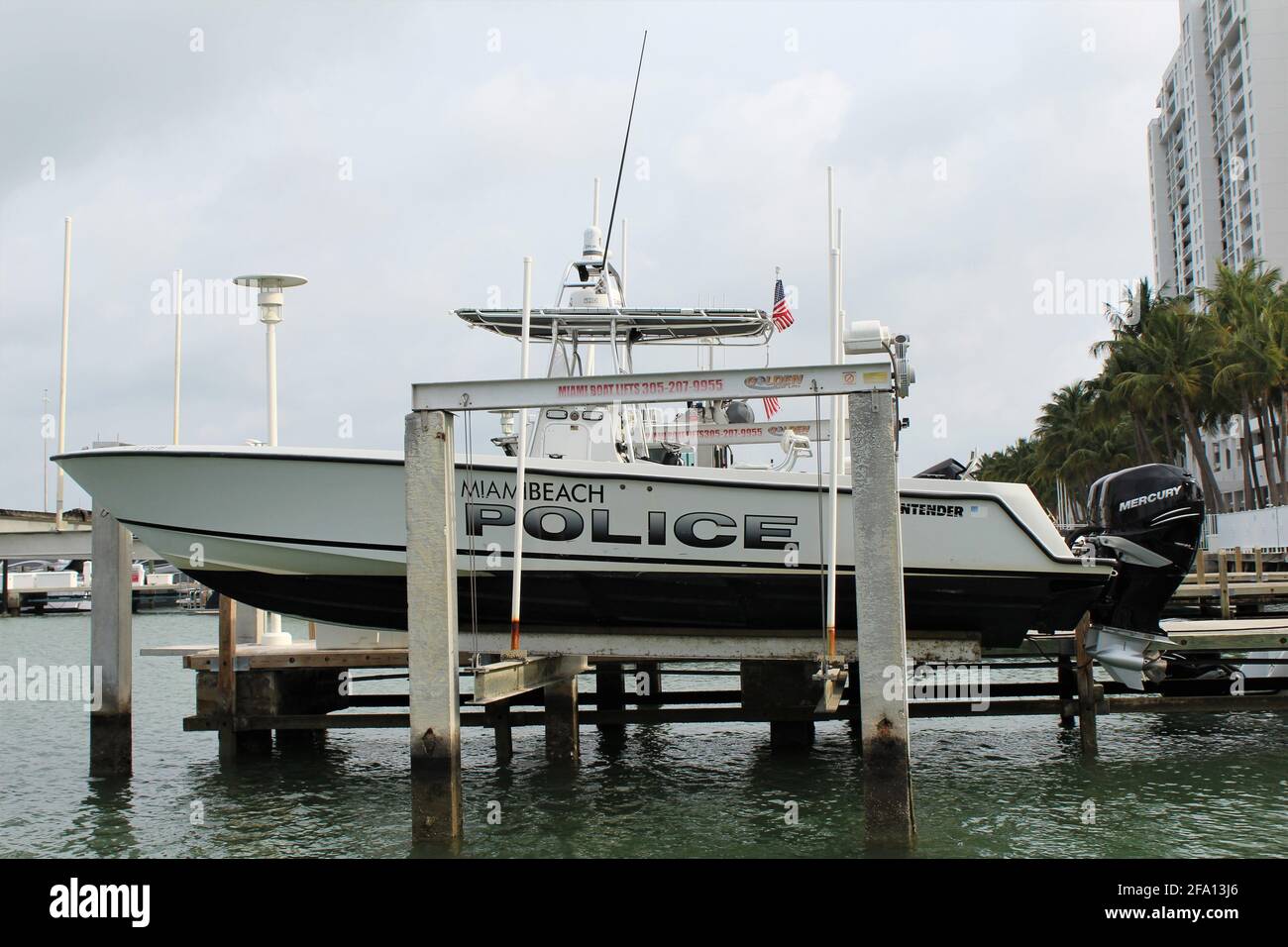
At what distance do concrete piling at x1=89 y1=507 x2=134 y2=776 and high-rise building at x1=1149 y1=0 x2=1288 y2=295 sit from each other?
62.6 meters

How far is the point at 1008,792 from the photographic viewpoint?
31.4 feet

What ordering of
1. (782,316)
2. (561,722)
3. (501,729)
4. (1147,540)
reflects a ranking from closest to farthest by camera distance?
(1147,540), (561,722), (501,729), (782,316)

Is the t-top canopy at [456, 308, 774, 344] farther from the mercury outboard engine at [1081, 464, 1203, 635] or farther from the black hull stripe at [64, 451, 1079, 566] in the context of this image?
the mercury outboard engine at [1081, 464, 1203, 635]

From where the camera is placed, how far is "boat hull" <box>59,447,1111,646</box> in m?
8.84

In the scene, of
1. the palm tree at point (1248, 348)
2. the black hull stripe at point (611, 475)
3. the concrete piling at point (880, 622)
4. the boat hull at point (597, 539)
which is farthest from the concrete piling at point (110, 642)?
the palm tree at point (1248, 348)

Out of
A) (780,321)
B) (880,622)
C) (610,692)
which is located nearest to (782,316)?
(780,321)

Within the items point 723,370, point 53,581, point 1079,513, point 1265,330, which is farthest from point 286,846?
point 1079,513

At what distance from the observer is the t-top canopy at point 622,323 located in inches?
397

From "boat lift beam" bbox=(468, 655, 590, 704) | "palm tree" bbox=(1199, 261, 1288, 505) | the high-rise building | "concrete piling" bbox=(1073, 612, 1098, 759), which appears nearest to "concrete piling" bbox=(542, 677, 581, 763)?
"boat lift beam" bbox=(468, 655, 590, 704)

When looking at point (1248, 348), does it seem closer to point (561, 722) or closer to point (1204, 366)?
point (1204, 366)

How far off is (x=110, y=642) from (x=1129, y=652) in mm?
8616

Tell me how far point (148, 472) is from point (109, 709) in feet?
7.35

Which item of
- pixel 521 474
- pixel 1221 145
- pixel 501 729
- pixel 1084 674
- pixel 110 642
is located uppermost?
pixel 1221 145

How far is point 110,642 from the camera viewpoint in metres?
9.61
